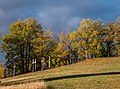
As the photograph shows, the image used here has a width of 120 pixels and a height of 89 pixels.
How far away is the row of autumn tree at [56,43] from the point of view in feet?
276

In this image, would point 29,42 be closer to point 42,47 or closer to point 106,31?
point 42,47

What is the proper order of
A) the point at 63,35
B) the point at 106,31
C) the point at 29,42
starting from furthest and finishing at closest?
the point at 63,35
the point at 106,31
the point at 29,42

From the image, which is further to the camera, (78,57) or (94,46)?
(78,57)

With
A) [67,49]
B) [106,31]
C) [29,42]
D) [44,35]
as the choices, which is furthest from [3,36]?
[106,31]

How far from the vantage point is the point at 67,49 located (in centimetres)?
9338

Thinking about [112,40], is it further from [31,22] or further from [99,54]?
[31,22]

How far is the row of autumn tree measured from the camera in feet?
276

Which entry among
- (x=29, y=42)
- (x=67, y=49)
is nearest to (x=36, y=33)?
(x=29, y=42)

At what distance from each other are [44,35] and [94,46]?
12.9m

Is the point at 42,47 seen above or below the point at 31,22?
below

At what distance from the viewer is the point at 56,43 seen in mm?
93688

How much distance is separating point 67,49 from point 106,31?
1068cm

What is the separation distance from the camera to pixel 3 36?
276 ft

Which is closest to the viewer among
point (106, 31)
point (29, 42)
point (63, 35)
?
point (29, 42)
